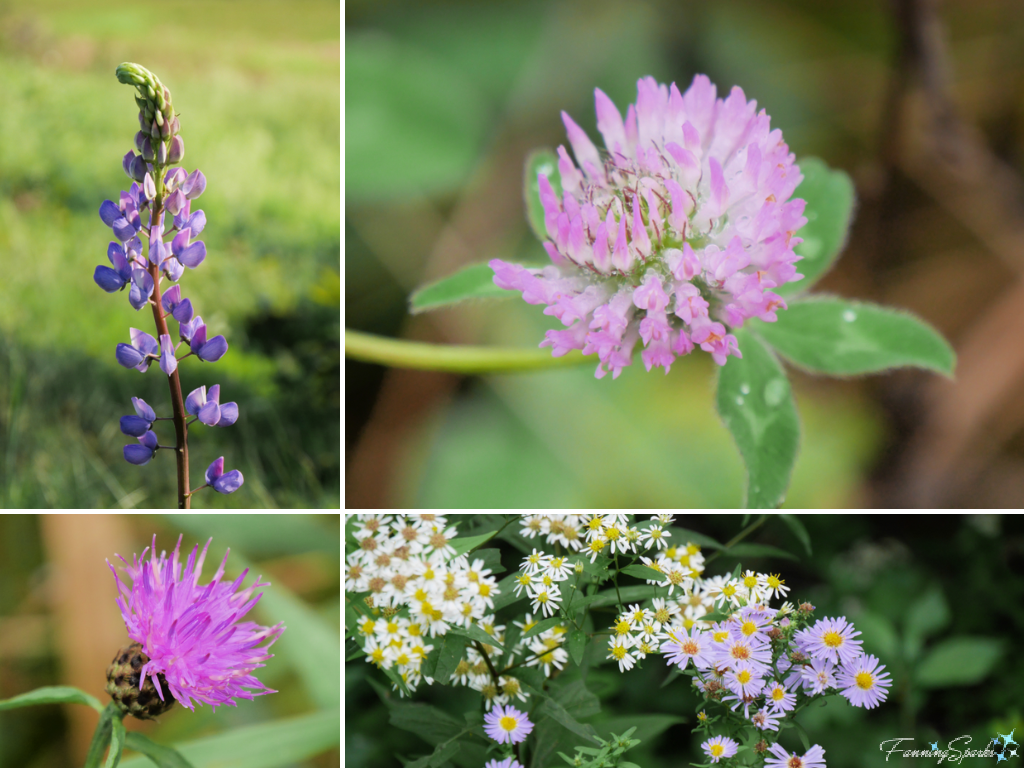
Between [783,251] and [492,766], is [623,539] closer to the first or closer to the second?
[492,766]

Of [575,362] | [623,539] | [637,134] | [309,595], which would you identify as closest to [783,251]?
[637,134]

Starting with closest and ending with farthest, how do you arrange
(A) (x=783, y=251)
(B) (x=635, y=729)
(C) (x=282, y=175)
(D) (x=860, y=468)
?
(A) (x=783, y=251) < (B) (x=635, y=729) < (C) (x=282, y=175) < (D) (x=860, y=468)

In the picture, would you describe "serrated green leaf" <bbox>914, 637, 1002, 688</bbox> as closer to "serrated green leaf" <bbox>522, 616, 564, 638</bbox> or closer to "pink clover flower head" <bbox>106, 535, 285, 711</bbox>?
"serrated green leaf" <bbox>522, 616, 564, 638</bbox>

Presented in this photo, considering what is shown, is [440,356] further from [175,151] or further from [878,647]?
[878,647]

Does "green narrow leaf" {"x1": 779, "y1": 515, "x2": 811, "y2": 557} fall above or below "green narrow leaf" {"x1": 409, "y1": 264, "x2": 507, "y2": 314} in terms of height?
below

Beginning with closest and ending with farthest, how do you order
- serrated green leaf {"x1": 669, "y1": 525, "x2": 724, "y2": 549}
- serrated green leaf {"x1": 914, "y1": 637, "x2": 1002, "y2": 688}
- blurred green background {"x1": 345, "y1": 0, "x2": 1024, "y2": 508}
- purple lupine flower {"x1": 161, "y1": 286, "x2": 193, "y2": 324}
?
1. purple lupine flower {"x1": 161, "y1": 286, "x2": 193, "y2": 324}
2. serrated green leaf {"x1": 669, "y1": 525, "x2": 724, "y2": 549}
3. serrated green leaf {"x1": 914, "y1": 637, "x2": 1002, "y2": 688}
4. blurred green background {"x1": 345, "y1": 0, "x2": 1024, "y2": 508}

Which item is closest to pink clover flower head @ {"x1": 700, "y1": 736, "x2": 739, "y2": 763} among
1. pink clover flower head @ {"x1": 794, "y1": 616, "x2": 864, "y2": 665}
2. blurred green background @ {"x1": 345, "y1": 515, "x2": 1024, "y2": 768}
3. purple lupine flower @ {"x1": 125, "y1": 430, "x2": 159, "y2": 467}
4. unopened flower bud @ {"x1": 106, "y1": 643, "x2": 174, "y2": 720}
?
blurred green background @ {"x1": 345, "y1": 515, "x2": 1024, "y2": 768}

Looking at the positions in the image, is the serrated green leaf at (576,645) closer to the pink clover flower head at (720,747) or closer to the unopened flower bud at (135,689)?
the pink clover flower head at (720,747)

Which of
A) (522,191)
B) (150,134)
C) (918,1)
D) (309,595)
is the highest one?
(918,1)

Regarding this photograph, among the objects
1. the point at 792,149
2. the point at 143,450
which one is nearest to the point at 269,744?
the point at 143,450
